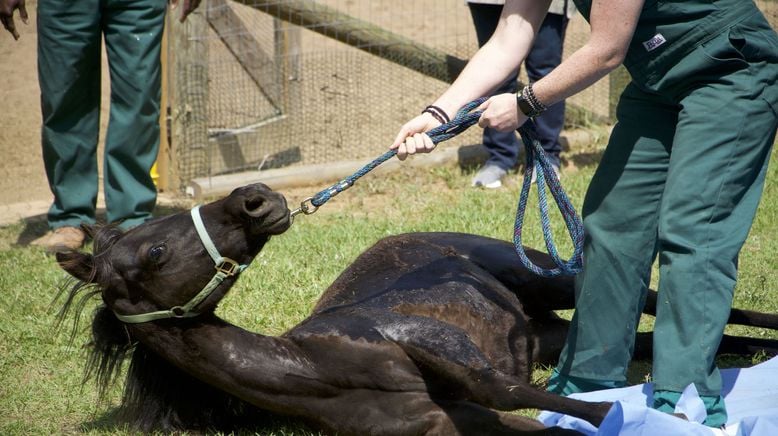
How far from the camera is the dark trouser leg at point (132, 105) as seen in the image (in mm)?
5684

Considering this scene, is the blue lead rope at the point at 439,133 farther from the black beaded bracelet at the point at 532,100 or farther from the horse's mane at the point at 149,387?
the horse's mane at the point at 149,387

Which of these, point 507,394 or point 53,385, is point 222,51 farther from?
point 507,394

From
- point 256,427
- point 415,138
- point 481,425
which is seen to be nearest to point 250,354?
point 256,427

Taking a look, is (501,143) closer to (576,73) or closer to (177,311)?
(576,73)

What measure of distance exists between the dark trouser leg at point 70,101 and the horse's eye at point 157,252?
2.96 meters

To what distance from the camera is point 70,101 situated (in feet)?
19.0

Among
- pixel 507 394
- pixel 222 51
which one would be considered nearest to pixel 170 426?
pixel 507 394

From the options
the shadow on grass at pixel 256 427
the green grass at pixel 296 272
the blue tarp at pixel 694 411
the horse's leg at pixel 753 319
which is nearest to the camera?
the blue tarp at pixel 694 411

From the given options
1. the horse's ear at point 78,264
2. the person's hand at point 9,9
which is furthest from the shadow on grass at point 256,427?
the person's hand at point 9,9

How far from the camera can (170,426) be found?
3.35 m

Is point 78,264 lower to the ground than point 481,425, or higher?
higher

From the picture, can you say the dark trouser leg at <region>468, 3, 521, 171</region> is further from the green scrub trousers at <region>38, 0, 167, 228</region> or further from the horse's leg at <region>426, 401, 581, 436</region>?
the horse's leg at <region>426, 401, 581, 436</region>

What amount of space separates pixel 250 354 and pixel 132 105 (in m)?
3.02

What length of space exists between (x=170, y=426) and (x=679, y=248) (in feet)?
5.75
